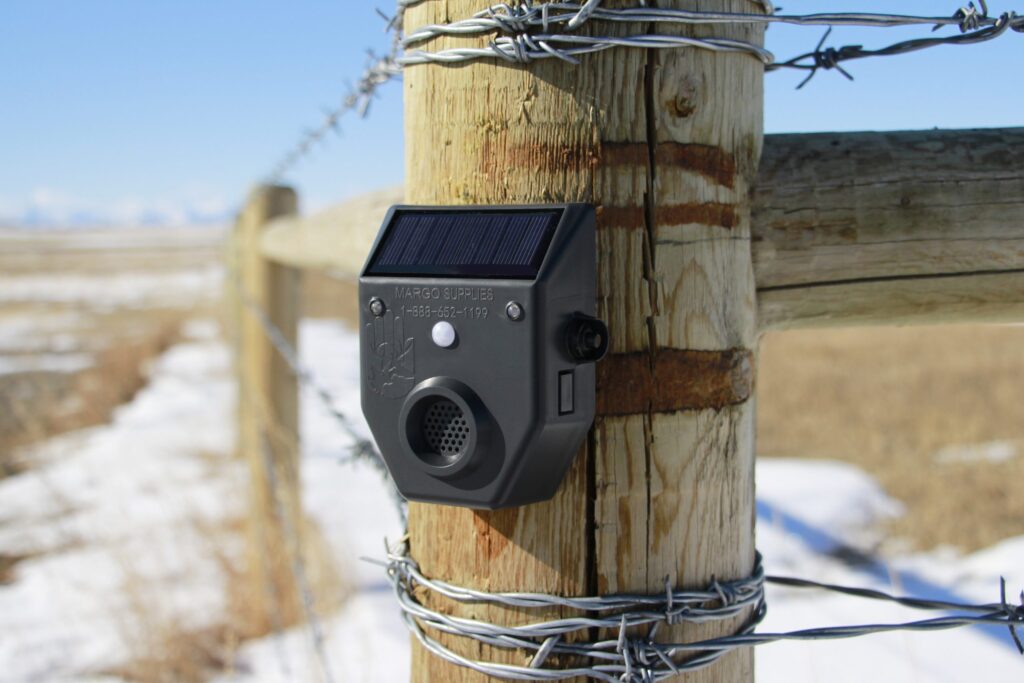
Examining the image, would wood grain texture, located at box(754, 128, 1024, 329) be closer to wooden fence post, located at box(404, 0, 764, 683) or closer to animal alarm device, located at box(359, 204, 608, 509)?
wooden fence post, located at box(404, 0, 764, 683)

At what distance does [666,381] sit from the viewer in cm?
104

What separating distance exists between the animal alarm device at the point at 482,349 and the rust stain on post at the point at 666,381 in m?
0.04

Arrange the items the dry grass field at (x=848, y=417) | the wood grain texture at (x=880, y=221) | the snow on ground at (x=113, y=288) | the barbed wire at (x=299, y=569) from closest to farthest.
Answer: the wood grain texture at (x=880, y=221), the barbed wire at (x=299, y=569), the dry grass field at (x=848, y=417), the snow on ground at (x=113, y=288)

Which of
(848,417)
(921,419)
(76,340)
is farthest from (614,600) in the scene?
(76,340)

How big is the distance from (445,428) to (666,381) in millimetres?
260

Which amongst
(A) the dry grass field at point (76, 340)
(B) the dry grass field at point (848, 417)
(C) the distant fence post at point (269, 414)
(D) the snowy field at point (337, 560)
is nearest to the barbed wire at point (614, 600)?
(D) the snowy field at point (337, 560)

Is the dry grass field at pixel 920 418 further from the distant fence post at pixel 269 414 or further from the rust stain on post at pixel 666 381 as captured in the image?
the rust stain on post at pixel 666 381

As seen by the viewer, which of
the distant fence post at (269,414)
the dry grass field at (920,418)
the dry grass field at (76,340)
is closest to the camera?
the distant fence post at (269,414)

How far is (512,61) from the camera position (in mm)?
1025

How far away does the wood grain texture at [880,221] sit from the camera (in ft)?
3.62

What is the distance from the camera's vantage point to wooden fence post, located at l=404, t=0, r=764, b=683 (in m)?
1.01

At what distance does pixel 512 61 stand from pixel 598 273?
10.3 inches

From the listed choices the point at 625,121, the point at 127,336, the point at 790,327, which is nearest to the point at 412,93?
the point at 625,121

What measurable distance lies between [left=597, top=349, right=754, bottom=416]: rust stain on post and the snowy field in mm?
728
